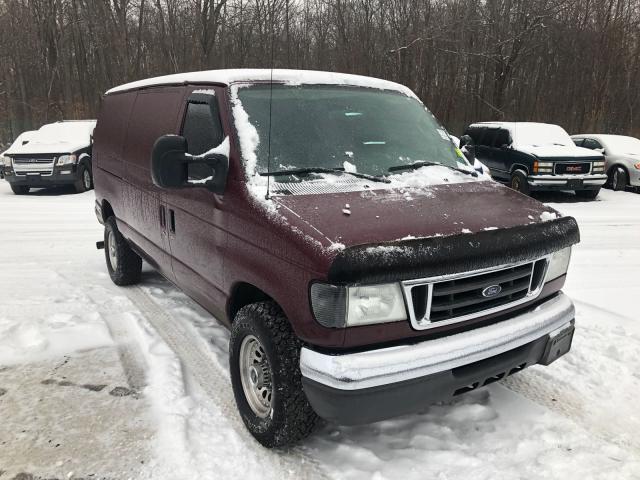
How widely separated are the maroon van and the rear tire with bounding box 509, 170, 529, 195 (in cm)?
864

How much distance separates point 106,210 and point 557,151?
33.3ft

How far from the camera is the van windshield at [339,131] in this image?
329cm

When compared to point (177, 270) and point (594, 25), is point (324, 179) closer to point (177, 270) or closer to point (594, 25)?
point (177, 270)

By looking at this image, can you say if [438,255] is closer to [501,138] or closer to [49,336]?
[49,336]

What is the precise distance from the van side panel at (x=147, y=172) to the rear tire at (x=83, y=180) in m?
9.15

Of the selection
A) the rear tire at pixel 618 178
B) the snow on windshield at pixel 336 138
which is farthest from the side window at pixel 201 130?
the rear tire at pixel 618 178

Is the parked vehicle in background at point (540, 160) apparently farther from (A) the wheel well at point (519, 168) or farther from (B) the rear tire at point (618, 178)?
(B) the rear tire at point (618, 178)

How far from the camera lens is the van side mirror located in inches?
117

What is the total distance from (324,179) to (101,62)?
25829mm

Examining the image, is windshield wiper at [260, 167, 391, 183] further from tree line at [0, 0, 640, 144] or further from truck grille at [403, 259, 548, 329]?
tree line at [0, 0, 640, 144]

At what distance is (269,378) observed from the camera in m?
2.91

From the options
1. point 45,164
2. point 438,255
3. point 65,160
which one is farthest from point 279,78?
point 45,164

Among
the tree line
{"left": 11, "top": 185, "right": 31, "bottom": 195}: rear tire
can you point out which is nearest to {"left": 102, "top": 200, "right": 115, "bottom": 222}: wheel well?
{"left": 11, "top": 185, "right": 31, "bottom": 195}: rear tire

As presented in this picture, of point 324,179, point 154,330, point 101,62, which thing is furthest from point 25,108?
point 324,179
